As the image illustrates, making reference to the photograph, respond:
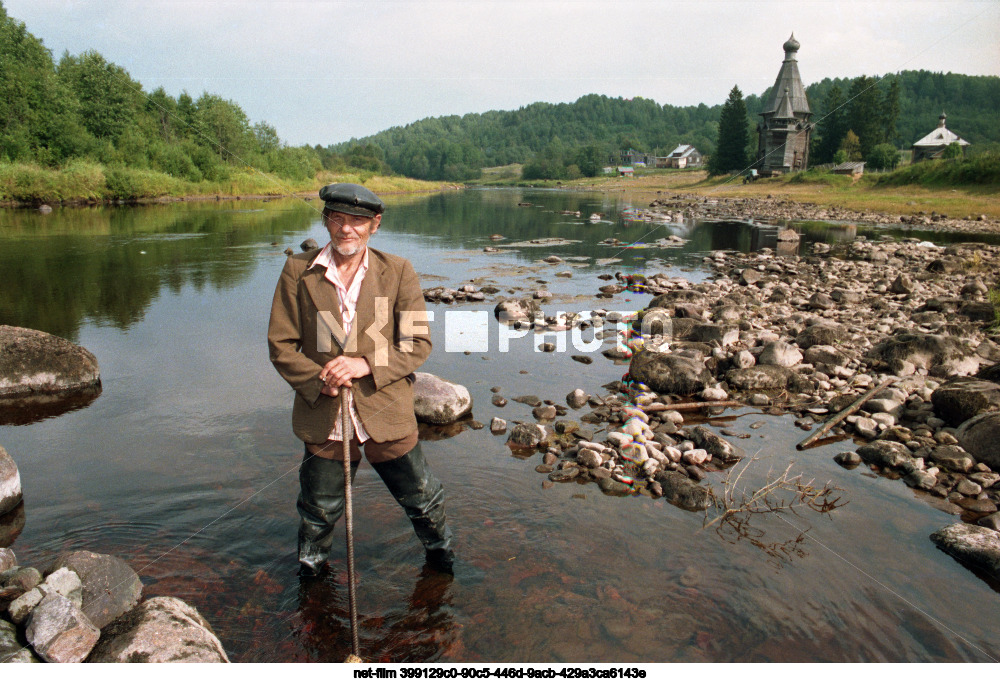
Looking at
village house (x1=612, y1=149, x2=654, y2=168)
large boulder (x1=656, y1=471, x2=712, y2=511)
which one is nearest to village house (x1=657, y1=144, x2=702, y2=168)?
village house (x1=612, y1=149, x2=654, y2=168)

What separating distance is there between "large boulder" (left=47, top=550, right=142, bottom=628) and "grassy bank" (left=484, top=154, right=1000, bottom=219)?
39292 mm

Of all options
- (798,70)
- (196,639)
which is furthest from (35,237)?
(798,70)

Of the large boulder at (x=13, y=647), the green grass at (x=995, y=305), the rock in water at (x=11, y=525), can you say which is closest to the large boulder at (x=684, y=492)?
the large boulder at (x=13, y=647)

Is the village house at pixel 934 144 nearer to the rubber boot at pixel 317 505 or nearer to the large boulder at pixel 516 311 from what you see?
the large boulder at pixel 516 311

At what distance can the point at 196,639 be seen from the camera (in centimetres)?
377

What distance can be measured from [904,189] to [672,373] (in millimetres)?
60578

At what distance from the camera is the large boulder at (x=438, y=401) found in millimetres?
8539

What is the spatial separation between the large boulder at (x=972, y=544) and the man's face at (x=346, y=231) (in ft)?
19.3

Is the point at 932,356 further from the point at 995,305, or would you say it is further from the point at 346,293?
the point at 346,293

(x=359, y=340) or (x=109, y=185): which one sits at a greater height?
(x=109, y=185)

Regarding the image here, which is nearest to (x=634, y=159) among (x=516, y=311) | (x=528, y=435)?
(x=516, y=311)

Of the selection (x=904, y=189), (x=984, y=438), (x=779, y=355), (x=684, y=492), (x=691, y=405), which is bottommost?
(x=684, y=492)

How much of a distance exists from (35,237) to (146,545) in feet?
95.8

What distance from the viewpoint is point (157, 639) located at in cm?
366
